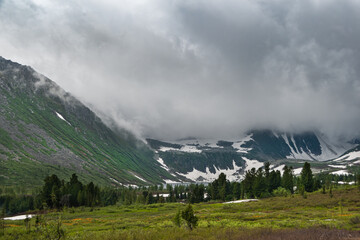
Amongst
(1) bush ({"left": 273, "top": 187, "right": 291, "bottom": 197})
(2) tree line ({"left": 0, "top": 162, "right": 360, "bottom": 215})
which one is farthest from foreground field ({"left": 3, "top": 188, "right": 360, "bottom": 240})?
(1) bush ({"left": 273, "top": 187, "right": 291, "bottom": 197})

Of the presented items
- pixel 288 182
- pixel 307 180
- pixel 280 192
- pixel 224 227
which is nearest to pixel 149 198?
pixel 280 192

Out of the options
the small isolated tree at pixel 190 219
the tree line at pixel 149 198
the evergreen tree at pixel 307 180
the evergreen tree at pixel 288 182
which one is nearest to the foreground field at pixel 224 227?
the small isolated tree at pixel 190 219

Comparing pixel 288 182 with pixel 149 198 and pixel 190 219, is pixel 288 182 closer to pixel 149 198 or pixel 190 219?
pixel 149 198

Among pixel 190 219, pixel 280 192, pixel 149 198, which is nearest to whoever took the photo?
pixel 190 219

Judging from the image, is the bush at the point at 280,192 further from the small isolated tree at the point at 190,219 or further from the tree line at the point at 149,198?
the small isolated tree at the point at 190,219

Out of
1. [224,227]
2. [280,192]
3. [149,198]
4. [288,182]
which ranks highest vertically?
[224,227]

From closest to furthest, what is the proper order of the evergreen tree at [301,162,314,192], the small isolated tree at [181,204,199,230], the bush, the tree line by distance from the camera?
the small isolated tree at [181,204,199,230]
the tree line
the bush
the evergreen tree at [301,162,314,192]

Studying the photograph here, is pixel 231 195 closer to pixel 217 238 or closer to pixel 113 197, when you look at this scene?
pixel 113 197

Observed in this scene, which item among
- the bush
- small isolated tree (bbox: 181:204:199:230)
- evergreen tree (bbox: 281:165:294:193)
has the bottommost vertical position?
the bush

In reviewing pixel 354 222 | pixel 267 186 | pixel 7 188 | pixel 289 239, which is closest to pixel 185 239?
pixel 289 239

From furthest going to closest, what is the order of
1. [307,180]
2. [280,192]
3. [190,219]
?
[307,180]
[280,192]
[190,219]

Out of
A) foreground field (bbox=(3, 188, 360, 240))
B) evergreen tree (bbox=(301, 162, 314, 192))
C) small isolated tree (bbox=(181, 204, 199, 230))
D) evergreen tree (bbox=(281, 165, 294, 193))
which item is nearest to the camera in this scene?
foreground field (bbox=(3, 188, 360, 240))

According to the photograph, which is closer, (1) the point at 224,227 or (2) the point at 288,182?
(1) the point at 224,227

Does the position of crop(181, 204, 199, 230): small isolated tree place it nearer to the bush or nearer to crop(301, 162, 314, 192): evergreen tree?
the bush
